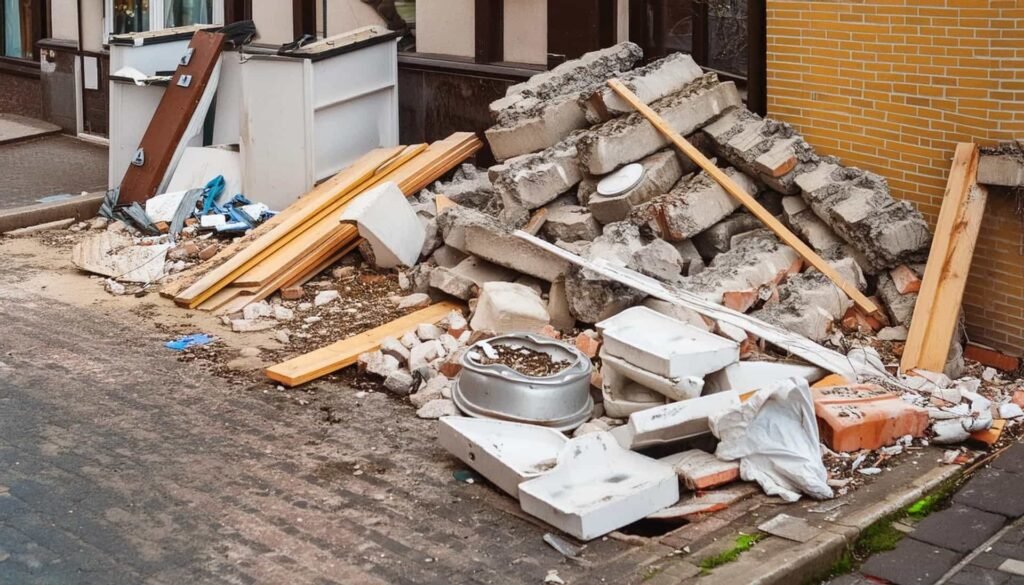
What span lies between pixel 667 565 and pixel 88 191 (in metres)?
9.51

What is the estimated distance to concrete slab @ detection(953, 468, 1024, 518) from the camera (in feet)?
22.1

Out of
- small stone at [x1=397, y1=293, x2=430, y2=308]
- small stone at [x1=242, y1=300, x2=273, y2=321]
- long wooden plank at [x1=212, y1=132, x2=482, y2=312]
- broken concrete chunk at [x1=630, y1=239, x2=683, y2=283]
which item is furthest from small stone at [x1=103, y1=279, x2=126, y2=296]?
broken concrete chunk at [x1=630, y1=239, x2=683, y2=283]

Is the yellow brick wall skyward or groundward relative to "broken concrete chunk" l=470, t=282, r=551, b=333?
skyward

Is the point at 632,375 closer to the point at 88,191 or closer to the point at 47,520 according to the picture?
the point at 47,520

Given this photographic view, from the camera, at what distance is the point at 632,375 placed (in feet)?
24.4

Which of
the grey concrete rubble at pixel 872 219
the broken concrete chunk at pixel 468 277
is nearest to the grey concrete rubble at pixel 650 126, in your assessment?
the broken concrete chunk at pixel 468 277

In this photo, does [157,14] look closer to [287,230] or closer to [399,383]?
[287,230]

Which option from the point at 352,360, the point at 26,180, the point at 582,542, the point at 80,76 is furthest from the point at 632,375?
the point at 80,76

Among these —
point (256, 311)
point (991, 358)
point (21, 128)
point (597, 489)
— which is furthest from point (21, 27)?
point (597, 489)

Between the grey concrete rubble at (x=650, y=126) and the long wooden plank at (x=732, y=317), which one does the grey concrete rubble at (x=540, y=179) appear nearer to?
the grey concrete rubble at (x=650, y=126)

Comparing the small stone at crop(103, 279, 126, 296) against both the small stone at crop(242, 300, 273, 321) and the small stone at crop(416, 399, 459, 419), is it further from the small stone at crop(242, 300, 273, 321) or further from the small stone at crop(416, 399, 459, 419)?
the small stone at crop(416, 399, 459, 419)

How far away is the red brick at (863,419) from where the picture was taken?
23.3 ft

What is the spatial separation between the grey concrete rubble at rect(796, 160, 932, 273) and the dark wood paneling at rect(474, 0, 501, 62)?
434 centimetres

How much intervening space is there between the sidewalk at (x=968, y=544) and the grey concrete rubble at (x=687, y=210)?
2647 mm
